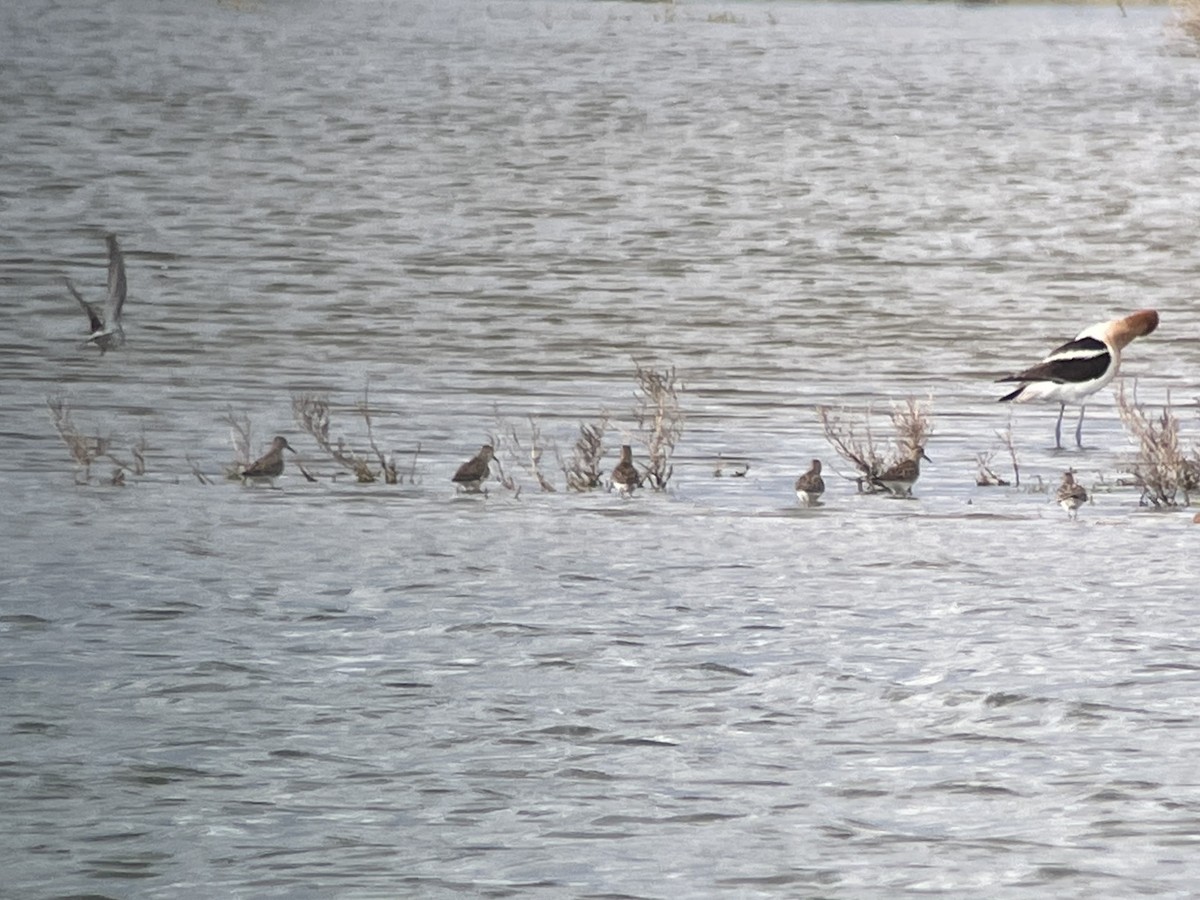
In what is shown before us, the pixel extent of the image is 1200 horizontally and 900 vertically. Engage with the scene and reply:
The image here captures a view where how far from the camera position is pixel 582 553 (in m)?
10.0

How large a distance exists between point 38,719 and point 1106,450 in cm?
769

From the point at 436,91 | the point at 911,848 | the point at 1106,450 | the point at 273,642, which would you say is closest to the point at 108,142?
the point at 436,91

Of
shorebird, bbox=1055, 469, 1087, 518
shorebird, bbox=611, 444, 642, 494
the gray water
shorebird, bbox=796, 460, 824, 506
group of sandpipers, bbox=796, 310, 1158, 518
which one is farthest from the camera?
group of sandpipers, bbox=796, 310, 1158, 518

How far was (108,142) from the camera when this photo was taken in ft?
103

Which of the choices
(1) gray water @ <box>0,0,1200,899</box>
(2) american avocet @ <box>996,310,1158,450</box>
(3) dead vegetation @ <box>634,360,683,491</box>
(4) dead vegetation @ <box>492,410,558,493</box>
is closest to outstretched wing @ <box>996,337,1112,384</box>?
(2) american avocet @ <box>996,310,1158,450</box>

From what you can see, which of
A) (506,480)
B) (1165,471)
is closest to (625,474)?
(506,480)

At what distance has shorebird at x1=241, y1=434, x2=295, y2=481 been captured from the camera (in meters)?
11.7

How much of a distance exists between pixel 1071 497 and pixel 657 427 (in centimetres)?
188

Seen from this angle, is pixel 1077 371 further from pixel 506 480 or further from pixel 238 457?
pixel 238 457

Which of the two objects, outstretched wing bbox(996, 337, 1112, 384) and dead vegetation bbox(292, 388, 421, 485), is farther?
outstretched wing bbox(996, 337, 1112, 384)

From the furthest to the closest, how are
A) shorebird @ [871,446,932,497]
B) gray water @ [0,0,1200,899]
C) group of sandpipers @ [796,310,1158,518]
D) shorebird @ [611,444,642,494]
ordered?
1. group of sandpipers @ [796,310,1158,518]
2. shorebird @ [871,446,932,497]
3. shorebird @ [611,444,642,494]
4. gray water @ [0,0,1200,899]

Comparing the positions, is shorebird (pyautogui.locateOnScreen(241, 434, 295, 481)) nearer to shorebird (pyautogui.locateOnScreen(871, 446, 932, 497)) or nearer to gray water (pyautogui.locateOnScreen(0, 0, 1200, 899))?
gray water (pyautogui.locateOnScreen(0, 0, 1200, 899))

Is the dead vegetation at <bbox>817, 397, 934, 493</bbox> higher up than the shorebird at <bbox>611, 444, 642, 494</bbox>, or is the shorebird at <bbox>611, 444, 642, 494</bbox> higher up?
the dead vegetation at <bbox>817, 397, 934, 493</bbox>

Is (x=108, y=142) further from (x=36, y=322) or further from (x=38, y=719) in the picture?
(x=38, y=719)
